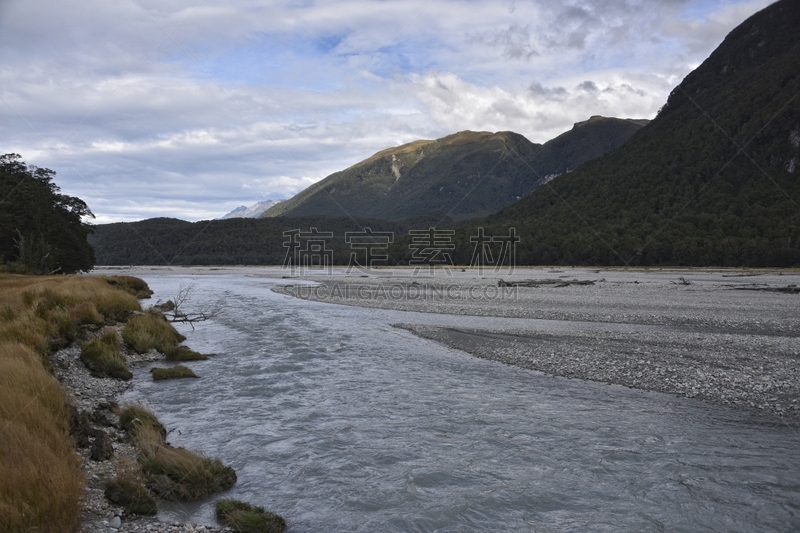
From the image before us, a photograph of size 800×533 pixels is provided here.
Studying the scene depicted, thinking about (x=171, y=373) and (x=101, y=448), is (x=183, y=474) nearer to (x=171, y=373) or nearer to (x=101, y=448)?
(x=101, y=448)

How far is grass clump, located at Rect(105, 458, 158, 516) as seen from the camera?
7.08 m

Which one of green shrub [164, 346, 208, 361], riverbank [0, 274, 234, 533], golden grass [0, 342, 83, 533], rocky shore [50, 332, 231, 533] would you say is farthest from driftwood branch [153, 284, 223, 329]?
golden grass [0, 342, 83, 533]

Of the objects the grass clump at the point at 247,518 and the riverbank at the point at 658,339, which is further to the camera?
the riverbank at the point at 658,339

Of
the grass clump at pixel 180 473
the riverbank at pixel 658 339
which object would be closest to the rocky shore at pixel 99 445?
the grass clump at pixel 180 473

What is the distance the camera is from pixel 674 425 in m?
11.4

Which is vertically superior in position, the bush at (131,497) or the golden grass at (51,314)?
the golden grass at (51,314)

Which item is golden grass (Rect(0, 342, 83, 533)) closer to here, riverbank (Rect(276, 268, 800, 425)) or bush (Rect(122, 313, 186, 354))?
bush (Rect(122, 313, 186, 354))

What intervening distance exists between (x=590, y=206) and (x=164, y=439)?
4639 inches

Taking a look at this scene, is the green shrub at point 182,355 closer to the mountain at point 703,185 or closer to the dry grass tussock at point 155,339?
the dry grass tussock at point 155,339

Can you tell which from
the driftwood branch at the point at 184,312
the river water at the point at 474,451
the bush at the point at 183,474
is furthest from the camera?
the driftwood branch at the point at 184,312

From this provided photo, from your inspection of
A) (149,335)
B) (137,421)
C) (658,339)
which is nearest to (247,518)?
(137,421)

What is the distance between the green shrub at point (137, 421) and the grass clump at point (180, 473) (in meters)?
0.80

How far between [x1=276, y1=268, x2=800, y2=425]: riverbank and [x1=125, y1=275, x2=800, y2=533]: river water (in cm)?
148

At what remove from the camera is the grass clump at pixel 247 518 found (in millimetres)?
6977
